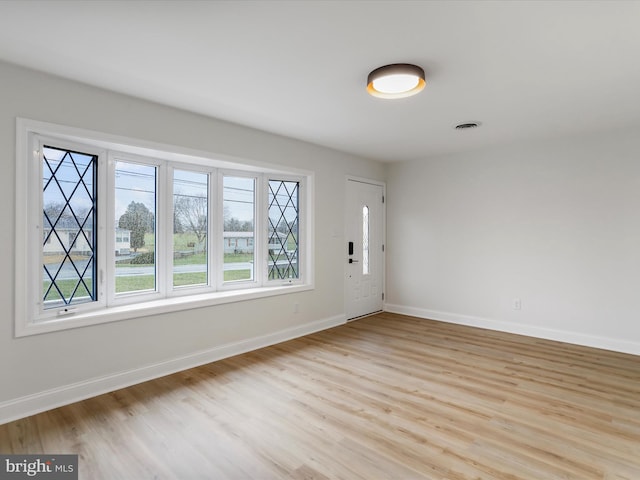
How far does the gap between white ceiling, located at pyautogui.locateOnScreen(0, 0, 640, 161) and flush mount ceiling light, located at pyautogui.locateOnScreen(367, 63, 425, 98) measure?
0.22 feet

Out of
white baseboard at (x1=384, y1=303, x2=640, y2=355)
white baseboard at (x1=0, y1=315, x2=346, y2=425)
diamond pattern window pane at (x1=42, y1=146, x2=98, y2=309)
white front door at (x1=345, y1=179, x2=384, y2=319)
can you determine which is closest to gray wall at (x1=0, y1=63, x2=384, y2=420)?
white baseboard at (x1=0, y1=315, x2=346, y2=425)

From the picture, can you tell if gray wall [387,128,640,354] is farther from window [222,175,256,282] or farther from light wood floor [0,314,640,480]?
window [222,175,256,282]

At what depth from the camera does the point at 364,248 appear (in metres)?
5.55

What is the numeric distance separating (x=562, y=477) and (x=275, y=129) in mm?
3835

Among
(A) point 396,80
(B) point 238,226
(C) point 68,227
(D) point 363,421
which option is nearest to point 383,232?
(B) point 238,226

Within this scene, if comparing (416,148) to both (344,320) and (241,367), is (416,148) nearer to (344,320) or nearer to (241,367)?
(344,320)

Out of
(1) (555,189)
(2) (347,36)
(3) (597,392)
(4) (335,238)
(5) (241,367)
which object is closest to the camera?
(2) (347,36)

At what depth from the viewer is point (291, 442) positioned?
216 cm

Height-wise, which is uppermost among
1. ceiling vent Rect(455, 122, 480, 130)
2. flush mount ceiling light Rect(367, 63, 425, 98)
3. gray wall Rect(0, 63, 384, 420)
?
ceiling vent Rect(455, 122, 480, 130)

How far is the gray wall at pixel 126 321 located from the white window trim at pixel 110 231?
5 cm

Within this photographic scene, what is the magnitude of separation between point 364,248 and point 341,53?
358cm

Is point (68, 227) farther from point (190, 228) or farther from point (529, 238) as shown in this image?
point (529, 238)

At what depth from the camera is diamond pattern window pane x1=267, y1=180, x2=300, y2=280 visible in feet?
14.7

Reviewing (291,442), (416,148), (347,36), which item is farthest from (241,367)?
(416,148)
